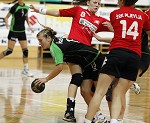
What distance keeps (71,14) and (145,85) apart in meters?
5.39

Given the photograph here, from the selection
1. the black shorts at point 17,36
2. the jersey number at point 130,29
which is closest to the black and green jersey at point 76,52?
the jersey number at point 130,29

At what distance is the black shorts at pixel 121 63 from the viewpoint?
21.9 ft

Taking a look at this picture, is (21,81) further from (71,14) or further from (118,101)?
(118,101)

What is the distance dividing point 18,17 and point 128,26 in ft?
26.3

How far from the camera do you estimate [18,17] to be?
1433 cm

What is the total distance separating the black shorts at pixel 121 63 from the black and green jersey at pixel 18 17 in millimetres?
7701

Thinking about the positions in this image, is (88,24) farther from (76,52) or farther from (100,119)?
(100,119)

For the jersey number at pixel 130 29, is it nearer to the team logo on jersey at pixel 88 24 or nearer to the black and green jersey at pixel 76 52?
the black and green jersey at pixel 76 52

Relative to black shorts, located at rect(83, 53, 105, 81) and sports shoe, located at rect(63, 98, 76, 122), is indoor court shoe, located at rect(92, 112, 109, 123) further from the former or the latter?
black shorts, located at rect(83, 53, 105, 81)

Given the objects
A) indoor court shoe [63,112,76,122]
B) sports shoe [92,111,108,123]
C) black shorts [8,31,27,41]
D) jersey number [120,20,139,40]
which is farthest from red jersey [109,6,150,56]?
black shorts [8,31,27,41]

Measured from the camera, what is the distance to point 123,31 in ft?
21.9

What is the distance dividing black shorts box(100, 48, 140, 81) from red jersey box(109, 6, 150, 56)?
77mm

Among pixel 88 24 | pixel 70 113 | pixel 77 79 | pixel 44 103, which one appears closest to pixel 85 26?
pixel 88 24

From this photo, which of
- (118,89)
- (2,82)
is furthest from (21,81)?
(118,89)
